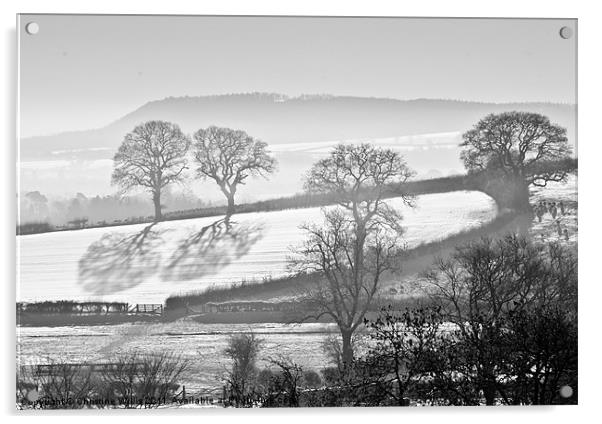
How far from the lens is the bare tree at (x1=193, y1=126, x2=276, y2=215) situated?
188 inches

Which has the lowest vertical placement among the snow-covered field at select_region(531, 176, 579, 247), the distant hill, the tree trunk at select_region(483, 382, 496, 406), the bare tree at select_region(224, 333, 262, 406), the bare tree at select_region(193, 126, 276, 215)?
the tree trunk at select_region(483, 382, 496, 406)

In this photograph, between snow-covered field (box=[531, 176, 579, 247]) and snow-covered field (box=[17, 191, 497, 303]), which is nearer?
snow-covered field (box=[17, 191, 497, 303])

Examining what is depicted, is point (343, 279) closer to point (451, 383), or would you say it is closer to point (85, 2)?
point (451, 383)

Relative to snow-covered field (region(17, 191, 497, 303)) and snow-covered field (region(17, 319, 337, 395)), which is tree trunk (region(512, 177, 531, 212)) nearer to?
snow-covered field (region(17, 191, 497, 303))

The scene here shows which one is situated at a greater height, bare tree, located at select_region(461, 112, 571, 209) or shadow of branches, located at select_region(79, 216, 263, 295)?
bare tree, located at select_region(461, 112, 571, 209)

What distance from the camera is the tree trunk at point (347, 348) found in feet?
15.5

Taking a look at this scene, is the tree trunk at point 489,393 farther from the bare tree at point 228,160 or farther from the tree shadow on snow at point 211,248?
the bare tree at point 228,160

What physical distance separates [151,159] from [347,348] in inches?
54.3

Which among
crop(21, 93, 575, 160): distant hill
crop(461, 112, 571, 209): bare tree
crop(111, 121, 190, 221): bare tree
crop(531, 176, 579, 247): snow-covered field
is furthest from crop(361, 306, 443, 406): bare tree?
crop(111, 121, 190, 221): bare tree

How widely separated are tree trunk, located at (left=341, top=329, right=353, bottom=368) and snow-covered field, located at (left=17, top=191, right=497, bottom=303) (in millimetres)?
451

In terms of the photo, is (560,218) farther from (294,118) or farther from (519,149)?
(294,118)

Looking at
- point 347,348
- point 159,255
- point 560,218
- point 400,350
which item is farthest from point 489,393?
point 159,255
